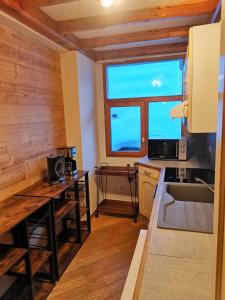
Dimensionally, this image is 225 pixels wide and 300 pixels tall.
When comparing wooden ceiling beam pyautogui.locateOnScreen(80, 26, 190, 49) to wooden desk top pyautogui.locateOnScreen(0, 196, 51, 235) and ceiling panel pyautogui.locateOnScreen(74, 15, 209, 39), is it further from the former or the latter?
wooden desk top pyautogui.locateOnScreen(0, 196, 51, 235)

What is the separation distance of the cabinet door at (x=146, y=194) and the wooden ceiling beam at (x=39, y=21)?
1.97 metres

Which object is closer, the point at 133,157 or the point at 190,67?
the point at 190,67

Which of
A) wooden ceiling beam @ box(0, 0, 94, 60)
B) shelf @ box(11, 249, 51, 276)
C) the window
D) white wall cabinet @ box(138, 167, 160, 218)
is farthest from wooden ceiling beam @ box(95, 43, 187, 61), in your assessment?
shelf @ box(11, 249, 51, 276)

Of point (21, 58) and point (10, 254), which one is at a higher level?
point (21, 58)

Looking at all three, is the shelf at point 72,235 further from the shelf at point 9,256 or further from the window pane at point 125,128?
the window pane at point 125,128

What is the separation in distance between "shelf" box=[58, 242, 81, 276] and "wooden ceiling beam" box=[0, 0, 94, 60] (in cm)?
244

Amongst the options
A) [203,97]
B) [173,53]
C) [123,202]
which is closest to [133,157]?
[123,202]

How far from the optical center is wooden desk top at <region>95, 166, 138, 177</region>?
3520 millimetres

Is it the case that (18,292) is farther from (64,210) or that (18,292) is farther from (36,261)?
(64,210)

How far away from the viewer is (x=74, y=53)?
302 cm

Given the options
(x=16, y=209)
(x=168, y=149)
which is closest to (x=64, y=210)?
(x=16, y=209)

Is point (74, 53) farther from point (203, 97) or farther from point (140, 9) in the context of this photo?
point (203, 97)

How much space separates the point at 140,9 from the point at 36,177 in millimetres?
2038

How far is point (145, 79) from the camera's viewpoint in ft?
12.0
